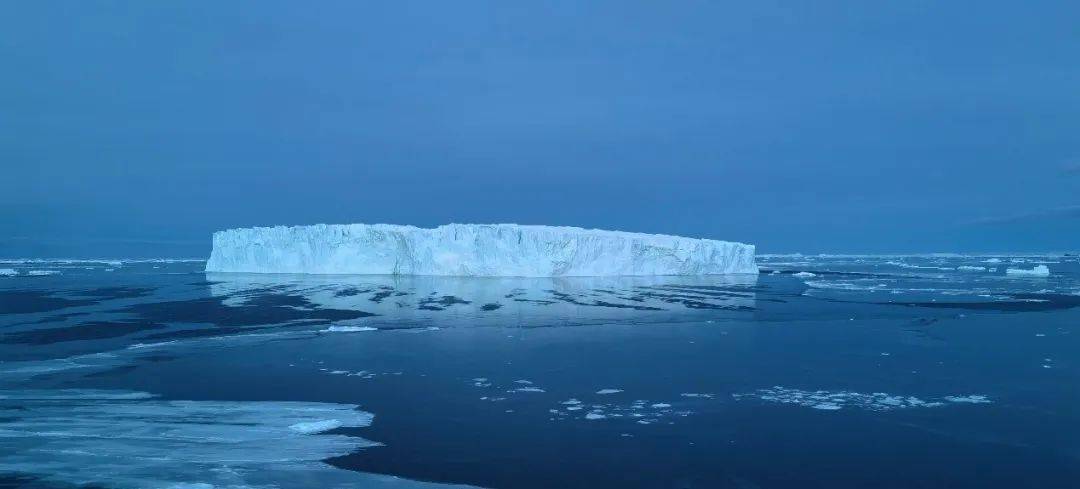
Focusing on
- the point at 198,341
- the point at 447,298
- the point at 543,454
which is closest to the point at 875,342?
the point at 543,454

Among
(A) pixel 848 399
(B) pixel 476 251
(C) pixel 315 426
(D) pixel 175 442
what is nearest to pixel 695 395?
(A) pixel 848 399

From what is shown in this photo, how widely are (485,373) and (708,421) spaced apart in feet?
10.1

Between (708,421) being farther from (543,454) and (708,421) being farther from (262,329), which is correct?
(262,329)

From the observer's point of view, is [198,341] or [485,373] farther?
[198,341]

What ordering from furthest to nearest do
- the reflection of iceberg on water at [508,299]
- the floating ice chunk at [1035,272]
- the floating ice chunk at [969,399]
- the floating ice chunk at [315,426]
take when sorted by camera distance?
the floating ice chunk at [1035,272], the reflection of iceberg on water at [508,299], the floating ice chunk at [969,399], the floating ice chunk at [315,426]

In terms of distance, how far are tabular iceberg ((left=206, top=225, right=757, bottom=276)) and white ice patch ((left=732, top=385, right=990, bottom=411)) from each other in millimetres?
22646

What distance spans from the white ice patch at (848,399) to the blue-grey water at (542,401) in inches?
1.6

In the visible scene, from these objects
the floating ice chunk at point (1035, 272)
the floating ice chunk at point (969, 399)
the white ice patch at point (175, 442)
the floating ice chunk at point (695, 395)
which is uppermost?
the floating ice chunk at point (1035, 272)

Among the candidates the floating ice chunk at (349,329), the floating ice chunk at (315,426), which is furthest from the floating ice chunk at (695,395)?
the floating ice chunk at (349,329)

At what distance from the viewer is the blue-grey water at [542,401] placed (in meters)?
4.79

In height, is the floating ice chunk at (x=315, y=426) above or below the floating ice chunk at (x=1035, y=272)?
below

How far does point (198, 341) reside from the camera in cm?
1107

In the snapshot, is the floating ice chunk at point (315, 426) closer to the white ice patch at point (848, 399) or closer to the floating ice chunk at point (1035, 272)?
the white ice patch at point (848, 399)

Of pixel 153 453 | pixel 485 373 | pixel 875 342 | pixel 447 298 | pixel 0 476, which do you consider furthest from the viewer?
pixel 447 298
